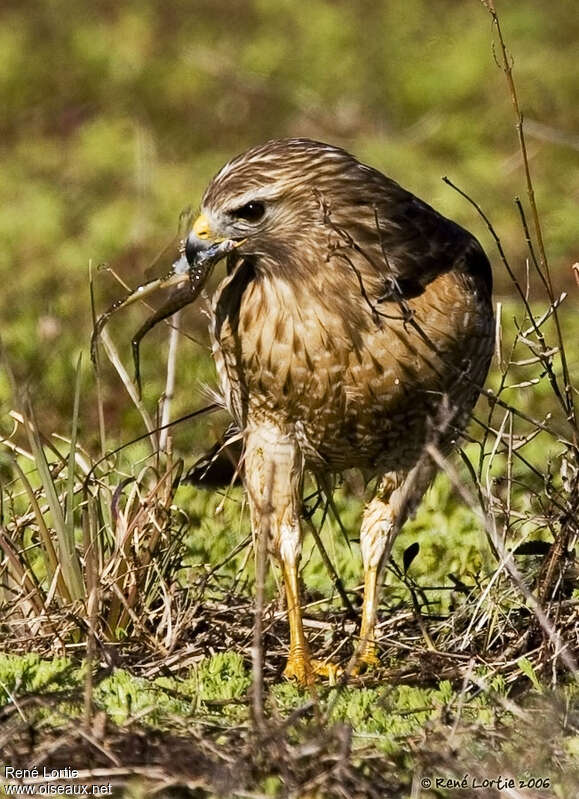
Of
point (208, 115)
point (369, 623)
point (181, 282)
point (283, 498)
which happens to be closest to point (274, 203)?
point (181, 282)

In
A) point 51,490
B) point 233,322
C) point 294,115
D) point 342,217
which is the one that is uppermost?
point 342,217

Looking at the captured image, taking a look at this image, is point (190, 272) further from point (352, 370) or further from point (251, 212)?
point (352, 370)

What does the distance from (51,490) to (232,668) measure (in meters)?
0.72

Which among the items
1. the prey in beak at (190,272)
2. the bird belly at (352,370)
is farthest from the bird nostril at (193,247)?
the bird belly at (352,370)

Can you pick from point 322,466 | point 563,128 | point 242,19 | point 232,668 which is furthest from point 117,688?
point 242,19

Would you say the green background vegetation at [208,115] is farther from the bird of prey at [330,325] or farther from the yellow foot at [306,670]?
the yellow foot at [306,670]

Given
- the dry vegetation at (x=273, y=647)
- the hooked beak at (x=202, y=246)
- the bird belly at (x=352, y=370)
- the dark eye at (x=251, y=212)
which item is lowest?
the dry vegetation at (x=273, y=647)

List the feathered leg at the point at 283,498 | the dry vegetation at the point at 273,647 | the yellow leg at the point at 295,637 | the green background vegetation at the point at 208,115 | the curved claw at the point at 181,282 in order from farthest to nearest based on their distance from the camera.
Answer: the green background vegetation at the point at 208,115 < the feathered leg at the point at 283,498 < the yellow leg at the point at 295,637 < the curved claw at the point at 181,282 < the dry vegetation at the point at 273,647

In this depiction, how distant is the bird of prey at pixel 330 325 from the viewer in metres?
4.37

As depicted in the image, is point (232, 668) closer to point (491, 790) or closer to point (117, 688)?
point (117, 688)

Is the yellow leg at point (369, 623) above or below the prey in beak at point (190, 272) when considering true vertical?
below

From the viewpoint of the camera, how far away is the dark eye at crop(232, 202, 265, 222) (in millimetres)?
4324

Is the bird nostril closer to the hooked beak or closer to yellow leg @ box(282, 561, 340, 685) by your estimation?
the hooked beak

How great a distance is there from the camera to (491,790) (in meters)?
3.27
